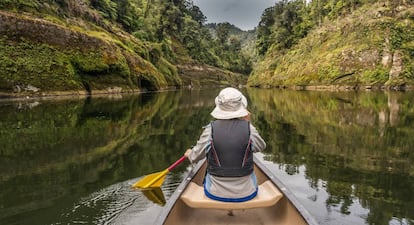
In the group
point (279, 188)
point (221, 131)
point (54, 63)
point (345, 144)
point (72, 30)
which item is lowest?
point (345, 144)

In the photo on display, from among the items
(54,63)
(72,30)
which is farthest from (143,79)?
(54,63)

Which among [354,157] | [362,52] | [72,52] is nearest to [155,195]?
[354,157]

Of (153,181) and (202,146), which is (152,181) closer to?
(153,181)

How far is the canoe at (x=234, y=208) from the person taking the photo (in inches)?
175

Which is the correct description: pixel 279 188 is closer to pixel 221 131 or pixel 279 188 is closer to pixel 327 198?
pixel 221 131

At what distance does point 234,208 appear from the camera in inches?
176

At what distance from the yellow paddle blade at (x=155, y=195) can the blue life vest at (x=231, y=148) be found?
240 centimetres

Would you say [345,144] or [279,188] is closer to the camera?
[279,188]

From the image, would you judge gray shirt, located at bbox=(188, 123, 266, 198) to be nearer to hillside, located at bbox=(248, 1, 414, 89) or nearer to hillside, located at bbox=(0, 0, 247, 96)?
hillside, located at bbox=(0, 0, 247, 96)

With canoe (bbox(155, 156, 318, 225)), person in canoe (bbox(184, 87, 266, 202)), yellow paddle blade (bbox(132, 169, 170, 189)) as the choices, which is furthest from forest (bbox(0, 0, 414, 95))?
person in canoe (bbox(184, 87, 266, 202))

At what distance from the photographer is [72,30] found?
35.1m

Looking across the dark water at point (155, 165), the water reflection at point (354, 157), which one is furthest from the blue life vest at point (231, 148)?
the water reflection at point (354, 157)

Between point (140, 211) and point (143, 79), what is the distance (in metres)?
40.4

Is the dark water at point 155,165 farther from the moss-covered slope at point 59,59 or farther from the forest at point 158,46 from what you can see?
the forest at point 158,46
